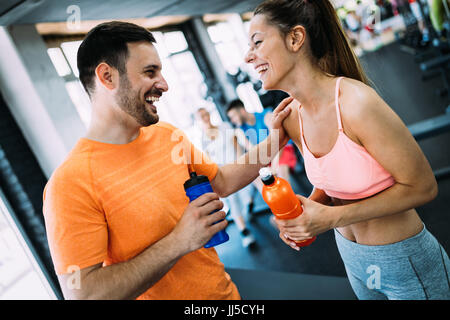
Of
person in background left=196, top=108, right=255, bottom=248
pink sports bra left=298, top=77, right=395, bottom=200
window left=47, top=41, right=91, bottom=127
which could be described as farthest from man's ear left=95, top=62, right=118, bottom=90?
window left=47, top=41, right=91, bottom=127

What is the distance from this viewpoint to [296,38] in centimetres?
Answer: 90

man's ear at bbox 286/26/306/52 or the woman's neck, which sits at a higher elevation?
man's ear at bbox 286/26/306/52

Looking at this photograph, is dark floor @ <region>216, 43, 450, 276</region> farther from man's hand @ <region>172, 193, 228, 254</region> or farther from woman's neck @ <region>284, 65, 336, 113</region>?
man's hand @ <region>172, 193, 228, 254</region>

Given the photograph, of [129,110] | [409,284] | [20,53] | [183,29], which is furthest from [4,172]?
[183,29]

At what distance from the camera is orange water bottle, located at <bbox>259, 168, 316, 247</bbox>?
0.76 meters

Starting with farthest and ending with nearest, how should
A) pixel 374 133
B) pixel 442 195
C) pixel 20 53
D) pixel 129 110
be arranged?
1. pixel 20 53
2. pixel 442 195
3. pixel 129 110
4. pixel 374 133

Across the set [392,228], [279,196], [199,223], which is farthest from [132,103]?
[392,228]

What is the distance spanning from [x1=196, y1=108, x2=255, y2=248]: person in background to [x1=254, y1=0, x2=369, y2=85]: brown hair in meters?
2.49

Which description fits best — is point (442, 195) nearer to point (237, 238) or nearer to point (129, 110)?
point (237, 238)

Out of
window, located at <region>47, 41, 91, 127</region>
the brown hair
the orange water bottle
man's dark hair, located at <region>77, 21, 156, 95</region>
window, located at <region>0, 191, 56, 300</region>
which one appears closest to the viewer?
the orange water bottle

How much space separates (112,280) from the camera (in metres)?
0.84

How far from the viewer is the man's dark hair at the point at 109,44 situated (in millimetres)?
994

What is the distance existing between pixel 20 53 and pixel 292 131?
2.97m

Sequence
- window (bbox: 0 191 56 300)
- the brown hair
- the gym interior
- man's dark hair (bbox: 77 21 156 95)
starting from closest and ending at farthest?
the brown hair < man's dark hair (bbox: 77 21 156 95) < the gym interior < window (bbox: 0 191 56 300)
